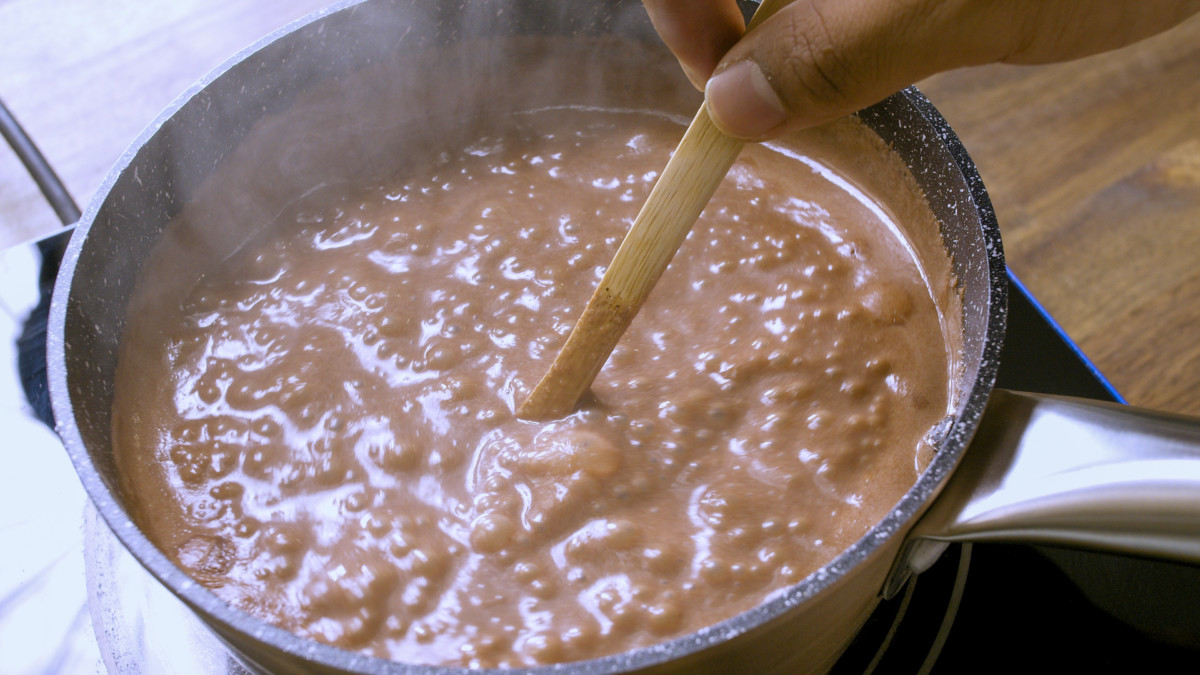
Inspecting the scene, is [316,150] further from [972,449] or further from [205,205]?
[972,449]

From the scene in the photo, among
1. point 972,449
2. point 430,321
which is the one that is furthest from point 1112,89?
point 430,321

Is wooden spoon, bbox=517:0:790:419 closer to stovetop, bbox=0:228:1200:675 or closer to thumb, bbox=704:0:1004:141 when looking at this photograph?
thumb, bbox=704:0:1004:141

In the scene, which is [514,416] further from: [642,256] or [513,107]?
[513,107]

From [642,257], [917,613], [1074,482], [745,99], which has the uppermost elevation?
[745,99]

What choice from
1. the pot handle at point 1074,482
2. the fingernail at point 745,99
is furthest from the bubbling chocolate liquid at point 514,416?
the fingernail at point 745,99

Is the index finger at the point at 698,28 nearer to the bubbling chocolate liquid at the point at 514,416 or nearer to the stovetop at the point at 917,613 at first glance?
the bubbling chocolate liquid at the point at 514,416

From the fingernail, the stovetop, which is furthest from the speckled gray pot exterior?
the fingernail

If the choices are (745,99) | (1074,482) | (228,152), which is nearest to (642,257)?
(745,99)
